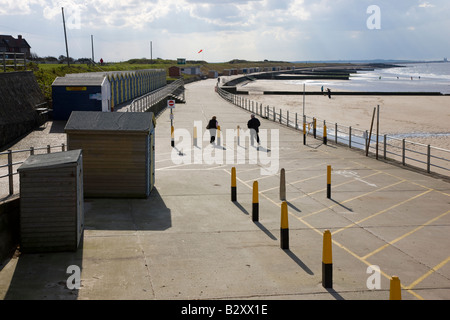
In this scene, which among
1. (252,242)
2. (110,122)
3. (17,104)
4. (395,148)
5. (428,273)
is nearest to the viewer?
(428,273)

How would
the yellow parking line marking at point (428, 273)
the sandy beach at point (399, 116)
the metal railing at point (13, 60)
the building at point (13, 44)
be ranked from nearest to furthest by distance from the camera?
the yellow parking line marking at point (428, 273)
the metal railing at point (13, 60)
the sandy beach at point (399, 116)
the building at point (13, 44)

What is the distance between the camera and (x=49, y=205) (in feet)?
29.4

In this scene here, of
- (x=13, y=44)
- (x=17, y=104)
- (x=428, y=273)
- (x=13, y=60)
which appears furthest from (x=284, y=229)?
(x=13, y=44)

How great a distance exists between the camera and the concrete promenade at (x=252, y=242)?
7.88 m

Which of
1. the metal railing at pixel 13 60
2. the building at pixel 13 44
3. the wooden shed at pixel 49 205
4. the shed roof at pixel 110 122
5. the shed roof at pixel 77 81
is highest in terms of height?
the building at pixel 13 44

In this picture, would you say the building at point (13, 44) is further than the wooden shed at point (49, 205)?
Yes

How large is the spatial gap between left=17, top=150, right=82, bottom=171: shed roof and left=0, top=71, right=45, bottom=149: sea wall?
12.2 m

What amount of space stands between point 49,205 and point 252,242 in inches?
157

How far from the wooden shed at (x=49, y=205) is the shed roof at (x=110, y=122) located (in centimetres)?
426

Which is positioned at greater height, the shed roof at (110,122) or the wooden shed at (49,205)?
the shed roof at (110,122)

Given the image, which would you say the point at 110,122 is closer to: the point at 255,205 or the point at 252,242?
the point at 255,205

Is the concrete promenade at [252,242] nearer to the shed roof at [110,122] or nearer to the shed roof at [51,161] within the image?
the shed roof at [51,161]

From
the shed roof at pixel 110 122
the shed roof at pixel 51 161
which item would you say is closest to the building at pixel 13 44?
the shed roof at pixel 110 122

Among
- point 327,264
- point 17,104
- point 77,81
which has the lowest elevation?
point 327,264
